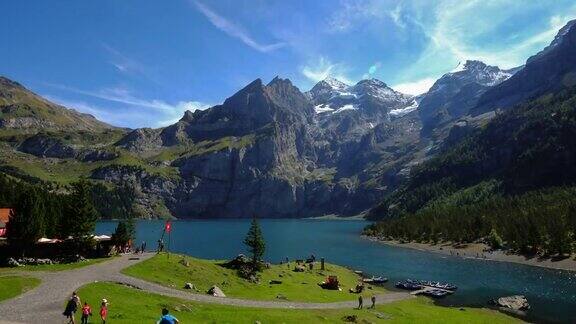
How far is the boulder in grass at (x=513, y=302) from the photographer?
89.8m

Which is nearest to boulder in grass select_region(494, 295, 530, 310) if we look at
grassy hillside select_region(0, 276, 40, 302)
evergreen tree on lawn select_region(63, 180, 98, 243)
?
evergreen tree on lawn select_region(63, 180, 98, 243)

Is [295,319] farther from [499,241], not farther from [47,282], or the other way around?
[499,241]

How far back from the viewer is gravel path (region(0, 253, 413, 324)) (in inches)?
1756

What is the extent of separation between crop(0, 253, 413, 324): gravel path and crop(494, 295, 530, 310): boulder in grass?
2382 cm

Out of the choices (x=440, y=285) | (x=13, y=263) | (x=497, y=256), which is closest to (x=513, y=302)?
(x=440, y=285)

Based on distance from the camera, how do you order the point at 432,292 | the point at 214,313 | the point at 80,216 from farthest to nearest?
the point at 432,292 < the point at 80,216 < the point at 214,313

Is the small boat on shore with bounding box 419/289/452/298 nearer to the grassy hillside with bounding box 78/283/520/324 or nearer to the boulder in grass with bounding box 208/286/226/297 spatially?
the grassy hillside with bounding box 78/283/520/324

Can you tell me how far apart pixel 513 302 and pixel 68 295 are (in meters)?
77.1

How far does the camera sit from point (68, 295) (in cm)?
5272

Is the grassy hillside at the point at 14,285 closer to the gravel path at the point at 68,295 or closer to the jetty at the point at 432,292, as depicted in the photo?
the gravel path at the point at 68,295

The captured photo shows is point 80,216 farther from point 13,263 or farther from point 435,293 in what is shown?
point 435,293

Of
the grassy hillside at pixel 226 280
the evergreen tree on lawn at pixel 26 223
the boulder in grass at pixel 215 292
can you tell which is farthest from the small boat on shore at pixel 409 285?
A: the evergreen tree on lawn at pixel 26 223

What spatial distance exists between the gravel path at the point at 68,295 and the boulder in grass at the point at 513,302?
78.2 ft

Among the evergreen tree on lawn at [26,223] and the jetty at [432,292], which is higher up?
the evergreen tree on lawn at [26,223]
